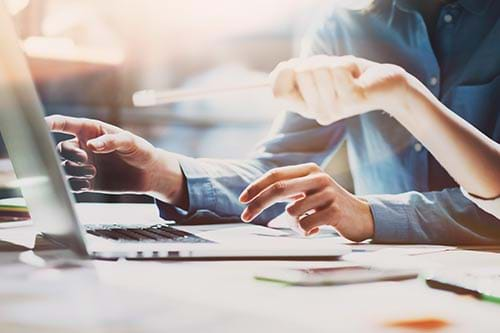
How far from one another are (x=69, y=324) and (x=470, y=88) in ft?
2.96

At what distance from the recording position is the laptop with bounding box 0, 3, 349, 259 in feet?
2.68

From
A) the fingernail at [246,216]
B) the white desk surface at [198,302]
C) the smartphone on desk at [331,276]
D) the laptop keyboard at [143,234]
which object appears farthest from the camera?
the fingernail at [246,216]

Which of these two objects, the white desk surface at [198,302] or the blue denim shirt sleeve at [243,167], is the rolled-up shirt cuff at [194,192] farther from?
the white desk surface at [198,302]

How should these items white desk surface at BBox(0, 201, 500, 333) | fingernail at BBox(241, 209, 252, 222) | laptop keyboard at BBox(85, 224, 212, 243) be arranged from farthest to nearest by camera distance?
fingernail at BBox(241, 209, 252, 222), laptop keyboard at BBox(85, 224, 212, 243), white desk surface at BBox(0, 201, 500, 333)

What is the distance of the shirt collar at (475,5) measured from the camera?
126cm

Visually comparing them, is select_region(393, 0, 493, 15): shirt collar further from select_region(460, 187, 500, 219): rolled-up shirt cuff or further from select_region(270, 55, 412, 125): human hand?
select_region(460, 187, 500, 219): rolled-up shirt cuff

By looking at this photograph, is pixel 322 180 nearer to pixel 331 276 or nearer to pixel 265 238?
pixel 265 238

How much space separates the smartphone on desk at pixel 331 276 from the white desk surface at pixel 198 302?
0.01 m

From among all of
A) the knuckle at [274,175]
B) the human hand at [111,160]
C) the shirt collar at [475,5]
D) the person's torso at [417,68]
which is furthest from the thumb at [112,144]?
the shirt collar at [475,5]

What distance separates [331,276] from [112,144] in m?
0.54

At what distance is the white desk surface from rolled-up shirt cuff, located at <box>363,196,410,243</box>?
342 mm

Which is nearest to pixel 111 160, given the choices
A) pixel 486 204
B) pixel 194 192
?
pixel 194 192

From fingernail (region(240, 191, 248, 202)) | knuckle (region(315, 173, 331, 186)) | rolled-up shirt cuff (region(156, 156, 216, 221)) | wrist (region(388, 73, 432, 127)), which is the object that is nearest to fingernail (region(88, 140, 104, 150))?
rolled-up shirt cuff (region(156, 156, 216, 221))

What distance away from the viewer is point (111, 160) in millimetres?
1159
